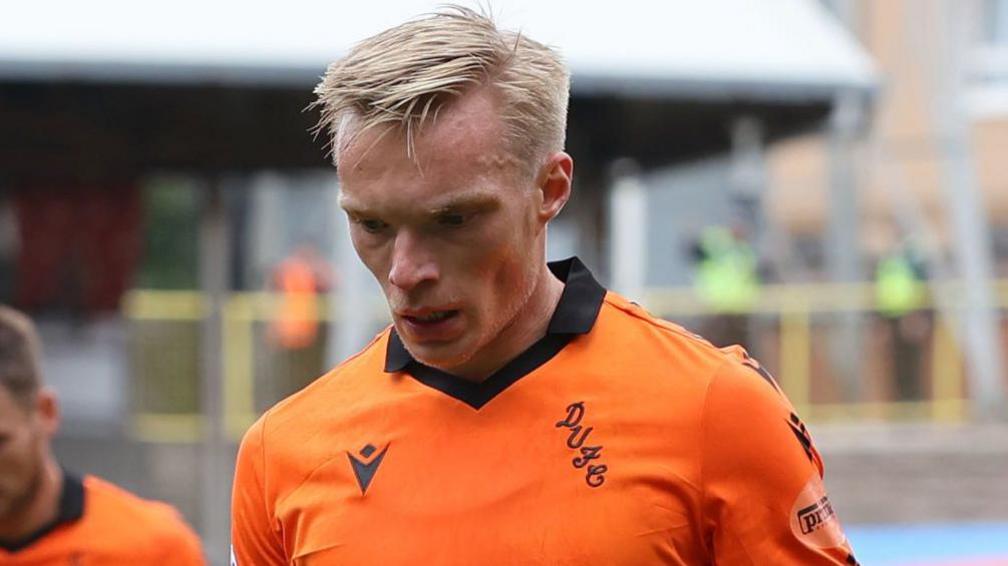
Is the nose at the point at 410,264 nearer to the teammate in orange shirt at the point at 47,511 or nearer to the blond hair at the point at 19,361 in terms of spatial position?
the teammate in orange shirt at the point at 47,511

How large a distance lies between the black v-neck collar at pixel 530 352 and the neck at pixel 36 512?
1.74m

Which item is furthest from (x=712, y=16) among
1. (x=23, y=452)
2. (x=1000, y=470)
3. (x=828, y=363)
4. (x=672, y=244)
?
(x=672, y=244)

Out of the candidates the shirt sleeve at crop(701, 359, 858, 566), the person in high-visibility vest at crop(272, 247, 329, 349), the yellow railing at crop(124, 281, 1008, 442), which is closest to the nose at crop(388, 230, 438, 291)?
the shirt sleeve at crop(701, 359, 858, 566)

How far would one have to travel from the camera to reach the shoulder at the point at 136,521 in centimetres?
400

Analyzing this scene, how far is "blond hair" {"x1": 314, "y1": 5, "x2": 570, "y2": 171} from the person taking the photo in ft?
7.48

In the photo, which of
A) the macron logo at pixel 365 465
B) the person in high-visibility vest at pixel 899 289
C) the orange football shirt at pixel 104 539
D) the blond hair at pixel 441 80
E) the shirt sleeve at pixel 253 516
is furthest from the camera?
the person in high-visibility vest at pixel 899 289

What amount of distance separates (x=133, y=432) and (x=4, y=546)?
11260 mm

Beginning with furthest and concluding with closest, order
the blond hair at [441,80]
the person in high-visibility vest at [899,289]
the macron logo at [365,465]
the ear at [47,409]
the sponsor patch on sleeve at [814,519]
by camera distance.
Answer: the person in high-visibility vest at [899,289] → the ear at [47,409] → the macron logo at [365,465] → the sponsor patch on sleeve at [814,519] → the blond hair at [441,80]

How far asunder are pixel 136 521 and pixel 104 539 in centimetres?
8

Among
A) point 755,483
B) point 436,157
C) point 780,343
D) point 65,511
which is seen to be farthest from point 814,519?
point 780,343

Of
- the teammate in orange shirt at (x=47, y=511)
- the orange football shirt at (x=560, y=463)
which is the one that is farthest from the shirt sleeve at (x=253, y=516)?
the teammate in orange shirt at (x=47, y=511)

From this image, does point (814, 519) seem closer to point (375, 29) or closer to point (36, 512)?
point (36, 512)

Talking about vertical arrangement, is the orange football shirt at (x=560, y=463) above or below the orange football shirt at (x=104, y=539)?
above

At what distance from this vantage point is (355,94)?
2.30m
